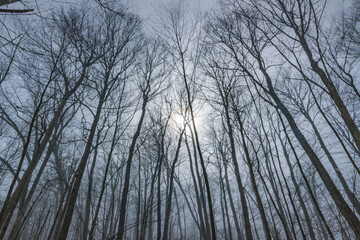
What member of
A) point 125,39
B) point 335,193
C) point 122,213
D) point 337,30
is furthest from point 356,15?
point 122,213

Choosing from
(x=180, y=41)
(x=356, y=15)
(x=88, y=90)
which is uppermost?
(x=356, y=15)

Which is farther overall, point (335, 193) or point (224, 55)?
point (224, 55)

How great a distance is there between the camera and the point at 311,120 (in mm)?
10961

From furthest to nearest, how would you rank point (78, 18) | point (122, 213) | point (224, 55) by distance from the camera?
point (78, 18) < point (224, 55) < point (122, 213)

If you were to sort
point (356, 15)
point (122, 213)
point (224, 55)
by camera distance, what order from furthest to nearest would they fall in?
point (356, 15) < point (224, 55) < point (122, 213)

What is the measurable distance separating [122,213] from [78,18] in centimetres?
570

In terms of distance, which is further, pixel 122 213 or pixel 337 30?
pixel 337 30

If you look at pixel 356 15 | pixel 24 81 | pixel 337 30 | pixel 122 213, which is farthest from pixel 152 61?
pixel 356 15

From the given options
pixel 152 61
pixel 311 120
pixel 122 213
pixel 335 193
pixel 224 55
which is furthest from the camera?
pixel 311 120

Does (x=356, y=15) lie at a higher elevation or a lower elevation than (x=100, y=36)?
higher

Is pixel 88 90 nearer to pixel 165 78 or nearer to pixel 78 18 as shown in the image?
pixel 78 18

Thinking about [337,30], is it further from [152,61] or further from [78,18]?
[78,18]

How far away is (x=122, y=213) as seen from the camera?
14.6 feet

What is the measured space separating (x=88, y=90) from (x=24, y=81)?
3.72 m
